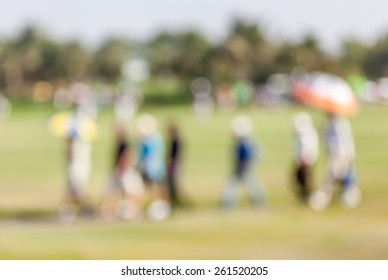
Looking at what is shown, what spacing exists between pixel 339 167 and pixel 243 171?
53 centimetres

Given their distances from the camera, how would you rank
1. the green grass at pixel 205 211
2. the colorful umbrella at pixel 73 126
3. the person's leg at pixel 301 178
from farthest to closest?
the colorful umbrella at pixel 73 126 < the person's leg at pixel 301 178 < the green grass at pixel 205 211

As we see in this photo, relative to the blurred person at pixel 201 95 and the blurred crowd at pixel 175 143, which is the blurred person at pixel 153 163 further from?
the blurred person at pixel 201 95

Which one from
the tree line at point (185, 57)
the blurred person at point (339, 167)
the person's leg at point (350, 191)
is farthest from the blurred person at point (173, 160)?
the person's leg at point (350, 191)

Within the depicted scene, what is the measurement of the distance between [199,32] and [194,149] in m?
0.65

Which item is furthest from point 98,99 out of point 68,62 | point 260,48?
point 260,48

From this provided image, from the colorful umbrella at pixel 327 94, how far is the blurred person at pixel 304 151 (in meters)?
0.10

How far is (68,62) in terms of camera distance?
11.3m

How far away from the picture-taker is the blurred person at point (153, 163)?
36.8 feet

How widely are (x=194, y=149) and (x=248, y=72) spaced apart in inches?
20.8

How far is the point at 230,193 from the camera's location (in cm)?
1121

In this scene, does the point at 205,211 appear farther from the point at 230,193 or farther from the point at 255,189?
the point at 255,189
